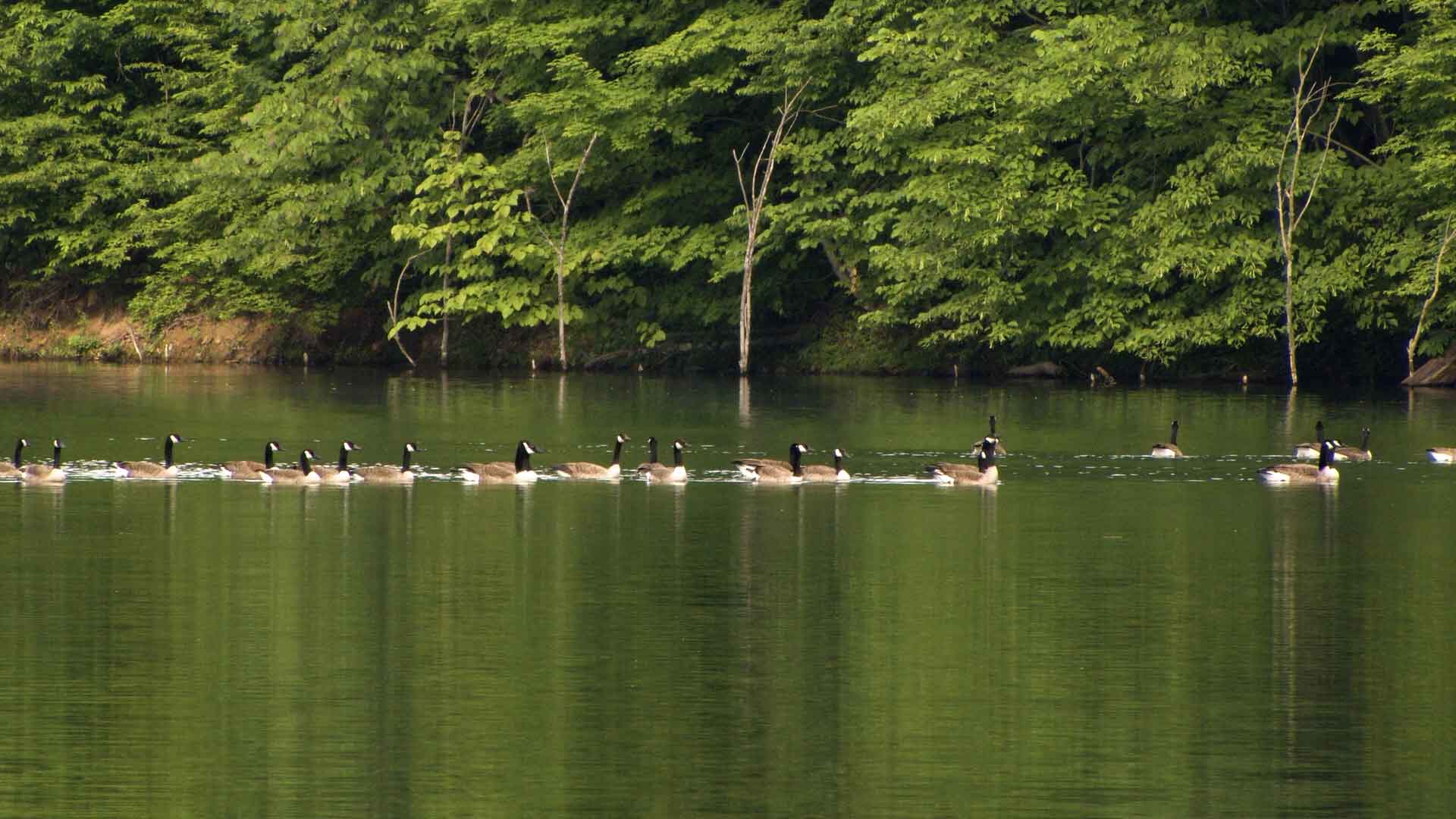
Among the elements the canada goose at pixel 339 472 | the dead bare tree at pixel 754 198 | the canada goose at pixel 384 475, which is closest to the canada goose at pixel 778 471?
the canada goose at pixel 384 475

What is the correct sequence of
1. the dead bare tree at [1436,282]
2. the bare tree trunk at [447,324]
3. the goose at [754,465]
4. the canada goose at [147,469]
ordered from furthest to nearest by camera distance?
the bare tree trunk at [447,324], the dead bare tree at [1436,282], the goose at [754,465], the canada goose at [147,469]

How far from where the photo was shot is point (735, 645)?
19172mm

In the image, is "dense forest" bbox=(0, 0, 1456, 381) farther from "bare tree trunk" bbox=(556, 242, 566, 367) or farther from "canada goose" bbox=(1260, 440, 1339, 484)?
"canada goose" bbox=(1260, 440, 1339, 484)

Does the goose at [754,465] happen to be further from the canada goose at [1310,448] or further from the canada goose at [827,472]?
the canada goose at [1310,448]

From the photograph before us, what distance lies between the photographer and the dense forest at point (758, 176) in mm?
54562

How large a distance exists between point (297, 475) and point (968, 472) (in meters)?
9.07

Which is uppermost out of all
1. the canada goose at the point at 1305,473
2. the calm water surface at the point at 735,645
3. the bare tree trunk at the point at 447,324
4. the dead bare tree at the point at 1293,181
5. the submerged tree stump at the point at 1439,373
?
the dead bare tree at the point at 1293,181

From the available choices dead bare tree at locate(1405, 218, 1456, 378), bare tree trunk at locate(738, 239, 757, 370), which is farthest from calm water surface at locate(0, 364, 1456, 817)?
bare tree trunk at locate(738, 239, 757, 370)

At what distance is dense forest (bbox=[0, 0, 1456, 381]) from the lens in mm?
54562

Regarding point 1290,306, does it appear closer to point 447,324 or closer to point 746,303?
point 746,303

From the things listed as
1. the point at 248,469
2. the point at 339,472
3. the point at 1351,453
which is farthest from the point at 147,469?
the point at 1351,453

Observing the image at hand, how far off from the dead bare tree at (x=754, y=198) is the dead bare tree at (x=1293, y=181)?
41.5ft

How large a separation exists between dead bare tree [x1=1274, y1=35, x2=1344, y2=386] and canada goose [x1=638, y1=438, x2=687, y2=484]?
2401 centimetres

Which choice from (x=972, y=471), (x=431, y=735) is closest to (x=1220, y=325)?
(x=972, y=471)
